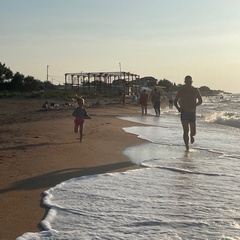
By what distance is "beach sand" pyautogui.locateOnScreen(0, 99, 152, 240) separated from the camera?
197 inches

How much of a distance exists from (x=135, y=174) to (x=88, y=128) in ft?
26.3

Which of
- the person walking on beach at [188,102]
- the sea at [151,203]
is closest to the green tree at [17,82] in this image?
the person walking on beach at [188,102]

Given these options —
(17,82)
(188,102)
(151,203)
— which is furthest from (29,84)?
(151,203)

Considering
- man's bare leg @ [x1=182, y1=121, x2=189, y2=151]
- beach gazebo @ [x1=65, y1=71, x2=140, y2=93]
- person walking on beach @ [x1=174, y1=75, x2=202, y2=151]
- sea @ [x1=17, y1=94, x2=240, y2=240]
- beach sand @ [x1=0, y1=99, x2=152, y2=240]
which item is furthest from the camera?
beach gazebo @ [x1=65, y1=71, x2=140, y2=93]

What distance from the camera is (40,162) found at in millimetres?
8172

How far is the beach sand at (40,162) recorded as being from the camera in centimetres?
501

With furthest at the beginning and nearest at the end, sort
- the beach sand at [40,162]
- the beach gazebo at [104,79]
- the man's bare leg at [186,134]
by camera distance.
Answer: the beach gazebo at [104,79] < the man's bare leg at [186,134] < the beach sand at [40,162]

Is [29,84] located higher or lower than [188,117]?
higher

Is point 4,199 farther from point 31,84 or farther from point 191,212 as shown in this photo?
point 31,84

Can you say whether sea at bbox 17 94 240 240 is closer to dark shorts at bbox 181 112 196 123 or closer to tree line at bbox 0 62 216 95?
dark shorts at bbox 181 112 196 123

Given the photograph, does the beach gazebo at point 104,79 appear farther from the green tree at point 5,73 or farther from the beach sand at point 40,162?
the beach sand at point 40,162

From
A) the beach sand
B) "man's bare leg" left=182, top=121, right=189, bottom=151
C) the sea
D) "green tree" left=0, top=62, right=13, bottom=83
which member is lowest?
the sea

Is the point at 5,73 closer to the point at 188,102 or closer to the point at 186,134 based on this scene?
the point at 188,102

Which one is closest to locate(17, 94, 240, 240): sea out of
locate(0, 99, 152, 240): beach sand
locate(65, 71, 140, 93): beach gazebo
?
locate(0, 99, 152, 240): beach sand
